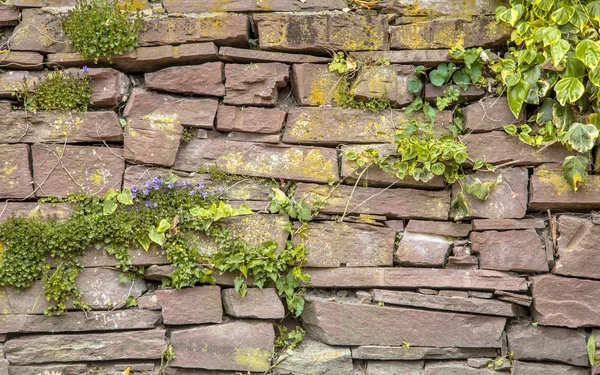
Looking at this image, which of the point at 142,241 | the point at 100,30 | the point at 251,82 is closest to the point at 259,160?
the point at 251,82

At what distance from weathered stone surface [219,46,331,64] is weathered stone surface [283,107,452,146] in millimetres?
329

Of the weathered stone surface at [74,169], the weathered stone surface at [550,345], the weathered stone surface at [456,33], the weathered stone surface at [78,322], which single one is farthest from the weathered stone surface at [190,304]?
the weathered stone surface at [456,33]

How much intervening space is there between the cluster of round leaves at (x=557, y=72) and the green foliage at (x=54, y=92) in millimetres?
2674

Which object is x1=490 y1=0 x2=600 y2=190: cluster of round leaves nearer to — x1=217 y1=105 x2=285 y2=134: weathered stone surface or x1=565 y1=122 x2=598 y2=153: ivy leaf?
x1=565 y1=122 x2=598 y2=153: ivy leaf

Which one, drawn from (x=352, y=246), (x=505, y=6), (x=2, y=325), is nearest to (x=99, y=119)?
(x=2, y=325)

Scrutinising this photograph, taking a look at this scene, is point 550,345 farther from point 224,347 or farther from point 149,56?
point 149,56

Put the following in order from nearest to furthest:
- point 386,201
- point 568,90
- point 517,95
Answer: point 568,90
point 517,95
point 386,201

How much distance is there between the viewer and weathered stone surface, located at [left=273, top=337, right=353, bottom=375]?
11.7 feet

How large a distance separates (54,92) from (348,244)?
213cm

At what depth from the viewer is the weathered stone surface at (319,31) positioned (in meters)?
3.67

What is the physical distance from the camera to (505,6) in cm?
368

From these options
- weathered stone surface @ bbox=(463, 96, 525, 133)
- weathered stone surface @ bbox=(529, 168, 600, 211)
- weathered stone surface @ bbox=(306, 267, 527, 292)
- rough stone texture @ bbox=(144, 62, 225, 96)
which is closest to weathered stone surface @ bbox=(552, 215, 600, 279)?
weathered stone surface @ bbox=(529, 168, 600, 211)

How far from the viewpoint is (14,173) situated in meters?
3.51

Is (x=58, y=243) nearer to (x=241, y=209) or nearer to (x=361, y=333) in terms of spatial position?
(x=241, y=209)
